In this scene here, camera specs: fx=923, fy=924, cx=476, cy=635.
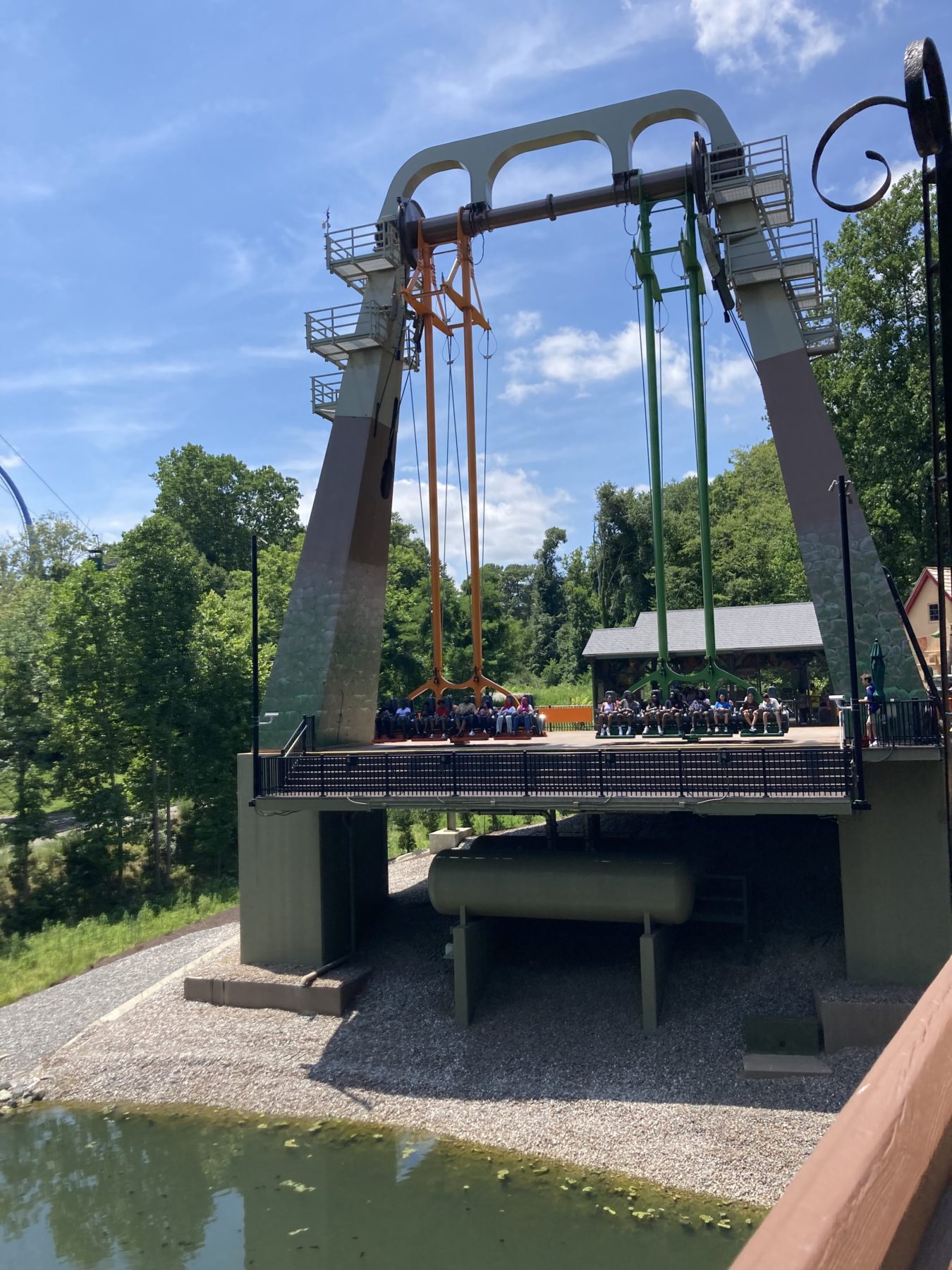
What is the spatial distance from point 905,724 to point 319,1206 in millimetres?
11364

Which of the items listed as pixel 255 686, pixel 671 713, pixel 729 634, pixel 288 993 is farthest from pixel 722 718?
pixel 729 634

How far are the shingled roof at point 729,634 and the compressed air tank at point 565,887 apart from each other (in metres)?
14.3

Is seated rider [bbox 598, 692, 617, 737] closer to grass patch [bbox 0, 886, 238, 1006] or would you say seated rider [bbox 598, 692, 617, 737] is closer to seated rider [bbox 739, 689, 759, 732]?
seated rider [bbox 739, 689, 759, 732]

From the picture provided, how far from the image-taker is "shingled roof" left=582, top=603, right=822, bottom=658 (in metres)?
30.2

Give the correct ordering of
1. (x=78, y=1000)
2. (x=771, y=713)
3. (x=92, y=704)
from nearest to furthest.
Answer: (x=771, y=713), (x=78, y=1000), (x=92, y=704)

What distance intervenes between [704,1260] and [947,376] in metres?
10.8

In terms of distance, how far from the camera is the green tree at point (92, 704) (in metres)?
30.3

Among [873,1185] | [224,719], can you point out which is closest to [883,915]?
[873,1185]

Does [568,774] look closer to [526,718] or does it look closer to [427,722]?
[526,718]

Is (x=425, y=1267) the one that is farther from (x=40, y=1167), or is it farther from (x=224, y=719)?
(x=224, y=719)

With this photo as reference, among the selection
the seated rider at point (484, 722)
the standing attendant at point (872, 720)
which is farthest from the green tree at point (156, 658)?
the standing attendant at point (872, 720)

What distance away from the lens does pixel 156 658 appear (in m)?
32.2

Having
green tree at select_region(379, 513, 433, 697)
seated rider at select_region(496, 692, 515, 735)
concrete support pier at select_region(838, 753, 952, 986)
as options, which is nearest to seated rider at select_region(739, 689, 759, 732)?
concrete support pier at select_region(838, 753, 952, 986)

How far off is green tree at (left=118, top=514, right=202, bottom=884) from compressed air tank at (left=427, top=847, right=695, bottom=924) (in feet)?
56.6
